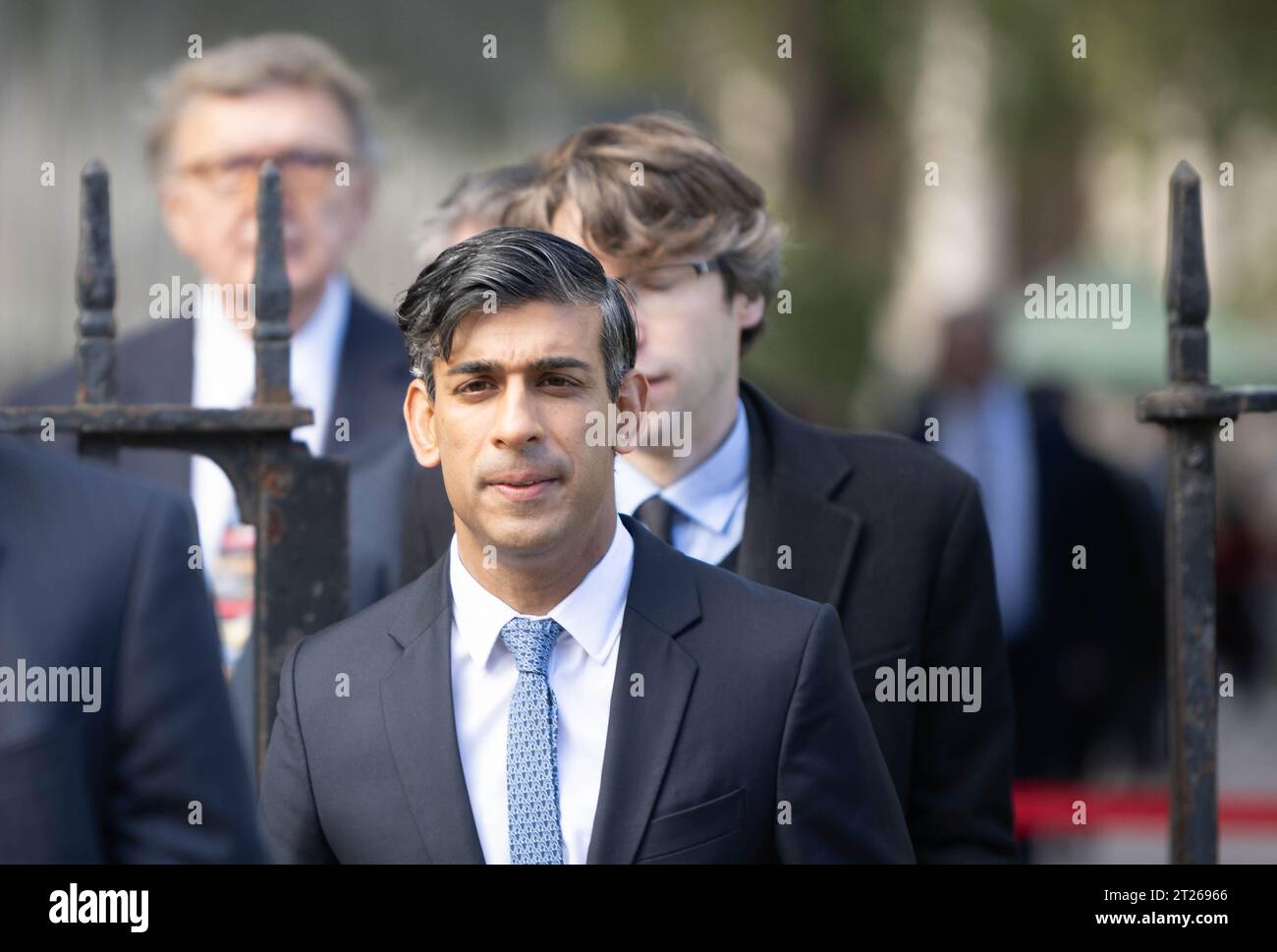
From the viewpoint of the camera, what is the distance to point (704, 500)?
3.56 meters

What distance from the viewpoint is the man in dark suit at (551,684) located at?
111 inches

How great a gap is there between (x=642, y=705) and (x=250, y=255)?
2581 mm

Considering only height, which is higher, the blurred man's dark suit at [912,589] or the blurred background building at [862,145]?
the blurred background building at [862,145]

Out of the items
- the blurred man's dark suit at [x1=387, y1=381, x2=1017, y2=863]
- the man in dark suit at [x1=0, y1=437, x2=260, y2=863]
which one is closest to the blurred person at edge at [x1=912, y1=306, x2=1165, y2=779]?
the blurred man's dark suit at [x1=387, y1=381, x2=1017, y2=863]

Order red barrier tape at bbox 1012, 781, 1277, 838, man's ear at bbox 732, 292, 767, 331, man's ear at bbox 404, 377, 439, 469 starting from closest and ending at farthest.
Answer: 1. man's ear at bbox 404, 377, 439, 469
2. man's ear at bbox 732, 292, 767, 331
3. red barrier tape at bbox 1012, 781, 1277, 838

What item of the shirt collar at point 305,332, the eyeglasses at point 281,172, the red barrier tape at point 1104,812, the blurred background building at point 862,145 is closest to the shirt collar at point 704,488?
the shirt collar at point 305,332

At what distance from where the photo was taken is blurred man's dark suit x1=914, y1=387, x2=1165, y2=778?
24.3 ft

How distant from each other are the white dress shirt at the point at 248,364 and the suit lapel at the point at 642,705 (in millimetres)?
1932

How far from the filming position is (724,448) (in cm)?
358

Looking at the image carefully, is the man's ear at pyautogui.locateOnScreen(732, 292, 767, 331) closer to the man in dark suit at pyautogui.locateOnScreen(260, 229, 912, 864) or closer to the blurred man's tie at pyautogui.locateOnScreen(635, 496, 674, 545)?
the blurred man's tie at pyautogui.locateOnScreen(635, 496, 674, 545)

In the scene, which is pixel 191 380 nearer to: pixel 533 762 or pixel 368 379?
pixel 368 379

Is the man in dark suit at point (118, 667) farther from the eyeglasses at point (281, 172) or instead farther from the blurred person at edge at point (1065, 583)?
the blurred person at edge at point (1065, 583)

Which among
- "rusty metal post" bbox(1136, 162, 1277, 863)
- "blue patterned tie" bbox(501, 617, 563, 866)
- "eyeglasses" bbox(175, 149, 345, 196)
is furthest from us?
"eyeglasses" bbox(175, 149, 345, 196)

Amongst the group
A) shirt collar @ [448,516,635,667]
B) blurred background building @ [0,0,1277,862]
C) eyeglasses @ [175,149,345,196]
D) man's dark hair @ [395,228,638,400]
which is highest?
blurred background building @ [0,0,1277,862]
